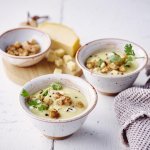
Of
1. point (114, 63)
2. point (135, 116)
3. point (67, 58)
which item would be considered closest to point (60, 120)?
point (135, 116)

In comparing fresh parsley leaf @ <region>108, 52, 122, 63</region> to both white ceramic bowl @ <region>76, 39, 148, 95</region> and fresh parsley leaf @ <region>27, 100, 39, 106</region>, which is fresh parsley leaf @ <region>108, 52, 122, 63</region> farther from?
fresh parsley leaf @ <region>27, 100, 39, 106</region>

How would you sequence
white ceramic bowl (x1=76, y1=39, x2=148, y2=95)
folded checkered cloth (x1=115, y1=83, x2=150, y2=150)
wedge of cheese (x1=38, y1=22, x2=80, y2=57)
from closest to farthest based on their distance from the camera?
1. folded checkered cloth (x1=115, y1=83, x2=150, y2=150)
2. white ceramic bowl (x1=76, y1=39, x2=148, y2=95)
3. wedge of cheese (x1=38, y1=22, x2=80, y2=57)

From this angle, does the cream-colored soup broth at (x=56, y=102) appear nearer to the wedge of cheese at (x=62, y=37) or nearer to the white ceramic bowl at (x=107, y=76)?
the white ceramic bowl at (x=107, y=76)

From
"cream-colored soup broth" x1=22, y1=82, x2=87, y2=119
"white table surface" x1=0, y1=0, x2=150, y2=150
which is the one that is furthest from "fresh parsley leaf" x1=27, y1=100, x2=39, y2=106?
"white table surface" x1=0, y1=0, x2=150, y2=150

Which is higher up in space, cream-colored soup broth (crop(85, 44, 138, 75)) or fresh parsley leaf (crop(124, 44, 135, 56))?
fresh parsley leaf (crop(124, 44, 135, 56))

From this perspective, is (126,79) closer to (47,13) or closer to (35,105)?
(35,105)

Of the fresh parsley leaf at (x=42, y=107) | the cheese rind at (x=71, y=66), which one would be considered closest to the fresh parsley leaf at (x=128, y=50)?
the cheese rind at (x=71, y=66)
